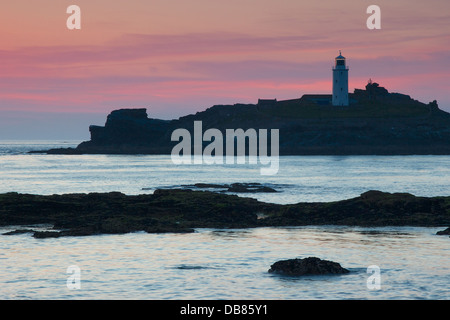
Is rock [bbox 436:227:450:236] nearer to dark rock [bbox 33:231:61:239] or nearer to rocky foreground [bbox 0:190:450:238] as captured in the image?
rocky foreground [bbox 0:190:450:238]

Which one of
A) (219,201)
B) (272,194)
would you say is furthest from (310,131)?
(219,201)

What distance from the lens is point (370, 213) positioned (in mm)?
36375

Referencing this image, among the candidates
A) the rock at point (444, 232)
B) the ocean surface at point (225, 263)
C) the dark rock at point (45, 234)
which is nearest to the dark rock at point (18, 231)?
the ocean surface at point (225, 263)

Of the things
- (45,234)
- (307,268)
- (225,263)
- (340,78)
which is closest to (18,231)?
(45,234)

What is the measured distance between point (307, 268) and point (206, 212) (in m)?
15.1

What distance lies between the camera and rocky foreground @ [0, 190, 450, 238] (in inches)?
1364

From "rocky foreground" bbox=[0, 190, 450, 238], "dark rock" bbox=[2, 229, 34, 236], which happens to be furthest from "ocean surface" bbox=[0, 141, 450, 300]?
"rocky foreground" bbox=[0, 190, 450, 238]

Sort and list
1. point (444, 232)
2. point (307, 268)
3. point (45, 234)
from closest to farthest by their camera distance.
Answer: point (307, 268) < point (45, 234) < point (444, 232)

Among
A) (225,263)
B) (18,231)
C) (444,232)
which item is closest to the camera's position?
(225,263)

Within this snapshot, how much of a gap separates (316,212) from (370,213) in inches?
111

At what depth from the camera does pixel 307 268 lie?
22.4m

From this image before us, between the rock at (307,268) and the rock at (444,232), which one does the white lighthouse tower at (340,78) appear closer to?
the rock at (444,232)

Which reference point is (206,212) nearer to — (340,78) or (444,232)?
(444,232)
